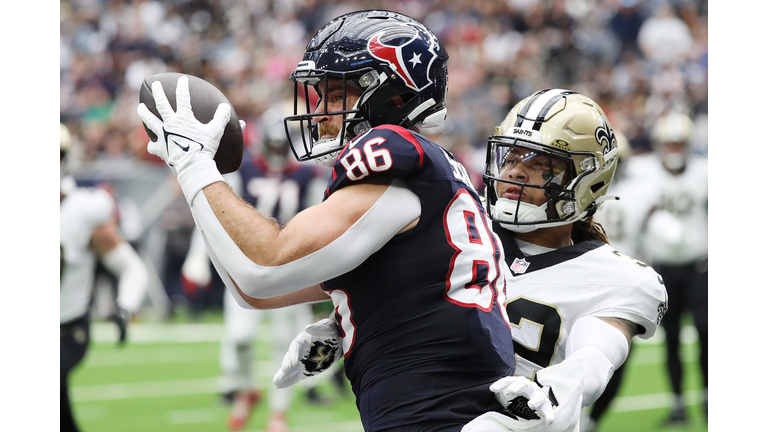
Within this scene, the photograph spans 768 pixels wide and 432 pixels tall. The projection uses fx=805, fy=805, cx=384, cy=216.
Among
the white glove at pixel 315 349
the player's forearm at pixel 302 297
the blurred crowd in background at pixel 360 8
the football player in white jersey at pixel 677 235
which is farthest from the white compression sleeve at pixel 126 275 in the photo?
the blurred crowd in background at pixel 360 8

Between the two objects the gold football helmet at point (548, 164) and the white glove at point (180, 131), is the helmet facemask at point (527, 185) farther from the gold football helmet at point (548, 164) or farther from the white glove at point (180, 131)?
the white glove at point (180, 131)

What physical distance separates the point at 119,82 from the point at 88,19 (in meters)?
1.67

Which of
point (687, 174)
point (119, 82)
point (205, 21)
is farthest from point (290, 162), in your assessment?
point (205, 21)

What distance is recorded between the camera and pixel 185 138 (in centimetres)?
206

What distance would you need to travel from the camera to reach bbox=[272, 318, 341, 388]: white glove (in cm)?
240

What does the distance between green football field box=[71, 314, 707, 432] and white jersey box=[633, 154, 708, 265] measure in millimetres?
1457

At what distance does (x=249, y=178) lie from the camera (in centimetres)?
737

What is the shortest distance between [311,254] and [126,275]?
12.6 ft

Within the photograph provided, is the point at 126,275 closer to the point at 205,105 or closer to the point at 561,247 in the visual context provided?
the point at 561,247

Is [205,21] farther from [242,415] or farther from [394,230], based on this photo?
[394,230]

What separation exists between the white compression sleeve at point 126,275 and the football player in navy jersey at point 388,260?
3.18m

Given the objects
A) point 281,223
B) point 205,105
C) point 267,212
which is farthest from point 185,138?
point 267,212

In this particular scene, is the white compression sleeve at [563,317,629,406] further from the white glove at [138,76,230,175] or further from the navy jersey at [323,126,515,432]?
the white glove at [138,76,230,175]

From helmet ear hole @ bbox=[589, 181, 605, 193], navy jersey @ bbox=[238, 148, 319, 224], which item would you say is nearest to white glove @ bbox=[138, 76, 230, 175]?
helmet ear hole @ bbox=[589, 181, 605, 193]
